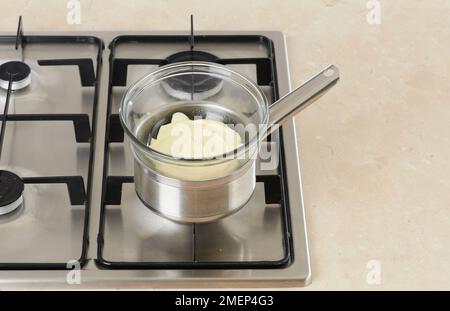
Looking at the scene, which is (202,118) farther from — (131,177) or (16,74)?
(16,74)

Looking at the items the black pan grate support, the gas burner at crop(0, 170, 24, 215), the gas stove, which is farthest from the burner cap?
the gas burner at crop(0, 170, 24, 215)

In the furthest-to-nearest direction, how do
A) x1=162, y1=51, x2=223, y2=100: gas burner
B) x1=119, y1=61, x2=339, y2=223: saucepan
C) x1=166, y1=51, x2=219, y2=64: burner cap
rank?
x1=166, y1=51, x2=219, y2=64: burner cap → x1=162, y1=51, x2=223, y2=100: gas burner → x1=119, y1=61, x2=339, y2=223: saucepan

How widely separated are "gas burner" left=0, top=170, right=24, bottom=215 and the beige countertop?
35cm

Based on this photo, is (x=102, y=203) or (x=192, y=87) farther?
(x=192, y=87)

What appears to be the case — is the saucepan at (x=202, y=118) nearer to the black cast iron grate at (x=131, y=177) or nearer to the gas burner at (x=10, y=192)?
the black cast iron grate at (x=131, y=177)

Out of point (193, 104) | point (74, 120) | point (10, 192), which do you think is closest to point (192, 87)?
point (193, 104)

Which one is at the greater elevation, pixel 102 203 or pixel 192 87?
pixel 192 87

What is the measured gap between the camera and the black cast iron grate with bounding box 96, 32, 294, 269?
3.38 ft

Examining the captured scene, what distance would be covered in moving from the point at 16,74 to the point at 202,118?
0.29m

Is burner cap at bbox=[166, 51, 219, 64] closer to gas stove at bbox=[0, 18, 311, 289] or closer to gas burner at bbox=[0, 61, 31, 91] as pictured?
gas stove at bbox=[0, 18, 311, 289]

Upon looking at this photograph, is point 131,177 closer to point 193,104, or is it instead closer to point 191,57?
point 193,104

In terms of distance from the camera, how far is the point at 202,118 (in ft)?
3.77

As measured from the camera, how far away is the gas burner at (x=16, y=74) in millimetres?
1242

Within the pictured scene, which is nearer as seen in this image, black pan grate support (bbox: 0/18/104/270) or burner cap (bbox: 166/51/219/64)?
black pan grate support (bbox: 0/18/104/270)
